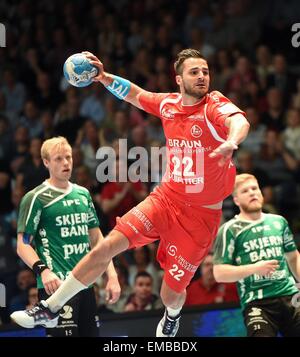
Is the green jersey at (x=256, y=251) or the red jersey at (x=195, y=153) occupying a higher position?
the red jersey at (x=195, y=153)

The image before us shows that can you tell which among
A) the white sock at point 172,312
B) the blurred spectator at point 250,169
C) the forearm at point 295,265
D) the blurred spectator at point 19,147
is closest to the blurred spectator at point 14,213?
the blurred spectator at point 19,147

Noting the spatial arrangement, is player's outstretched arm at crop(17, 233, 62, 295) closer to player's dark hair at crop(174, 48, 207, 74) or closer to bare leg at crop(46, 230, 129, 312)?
bare leg at crop(46, 230, 129, 312)

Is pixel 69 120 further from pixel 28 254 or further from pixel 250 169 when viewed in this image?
pixel 28 254

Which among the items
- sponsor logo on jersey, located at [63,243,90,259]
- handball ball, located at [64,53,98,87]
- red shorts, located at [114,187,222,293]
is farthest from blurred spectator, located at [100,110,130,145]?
red shorts, located at [114,187,222,293]

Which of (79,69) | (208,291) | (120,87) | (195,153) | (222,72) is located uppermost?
(222,72)

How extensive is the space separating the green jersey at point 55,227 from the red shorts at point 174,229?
0.68 meters

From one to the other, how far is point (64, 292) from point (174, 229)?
3.20ft

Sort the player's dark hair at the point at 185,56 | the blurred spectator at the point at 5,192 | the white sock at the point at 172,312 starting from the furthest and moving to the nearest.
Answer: the blurred spectator at the point at 5,192
the white sock at the point at 172,312
the player's dark hair at the point at 185,56

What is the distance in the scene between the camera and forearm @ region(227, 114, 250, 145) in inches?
254

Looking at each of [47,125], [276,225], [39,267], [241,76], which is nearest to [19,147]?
[47,125]

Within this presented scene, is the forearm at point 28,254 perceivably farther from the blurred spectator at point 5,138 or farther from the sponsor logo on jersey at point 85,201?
the blurred spectator at point 5,138

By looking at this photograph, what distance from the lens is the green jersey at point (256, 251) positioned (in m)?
7.88

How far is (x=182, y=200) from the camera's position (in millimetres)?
7324
